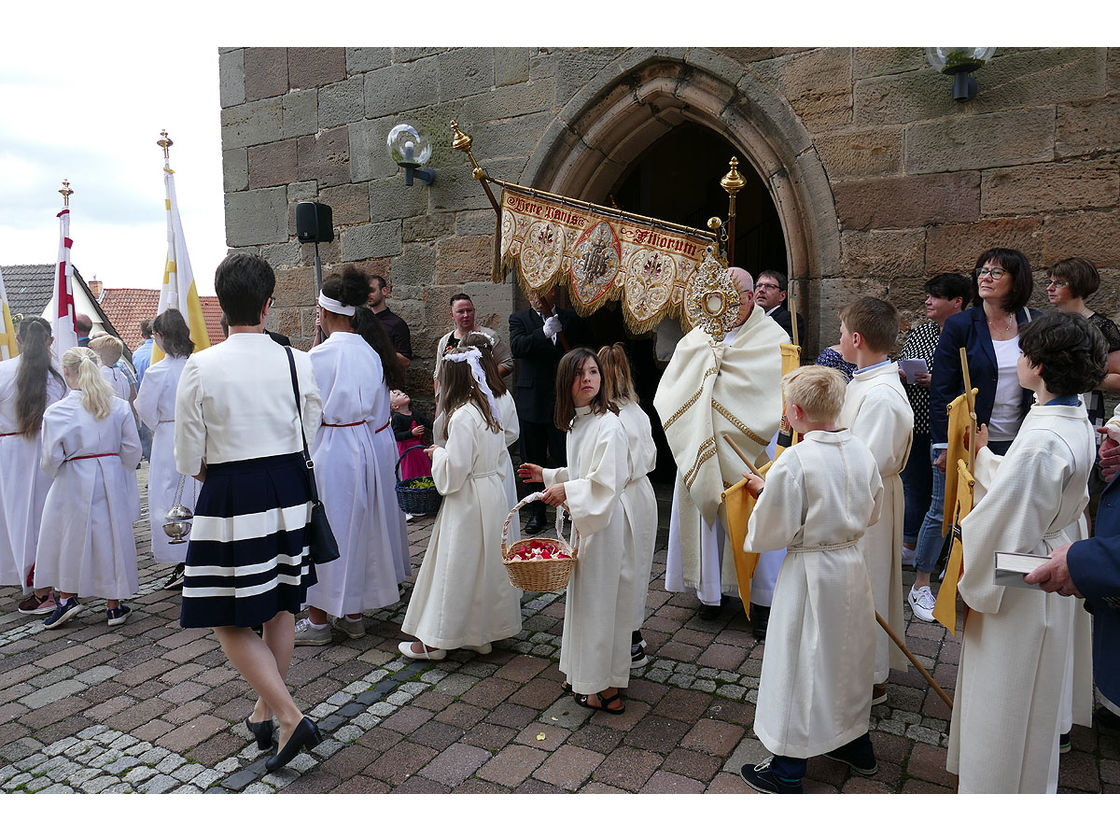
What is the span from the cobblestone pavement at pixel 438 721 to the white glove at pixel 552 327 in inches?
92.3

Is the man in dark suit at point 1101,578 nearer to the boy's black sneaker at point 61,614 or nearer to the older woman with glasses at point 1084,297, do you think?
the older woman with glasses at point 1084,297

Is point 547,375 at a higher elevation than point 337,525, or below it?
higher

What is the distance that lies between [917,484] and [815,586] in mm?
2752

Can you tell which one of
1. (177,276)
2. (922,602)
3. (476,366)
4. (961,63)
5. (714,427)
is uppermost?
(961,63)

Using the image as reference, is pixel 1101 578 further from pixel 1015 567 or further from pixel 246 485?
pixel 246 485

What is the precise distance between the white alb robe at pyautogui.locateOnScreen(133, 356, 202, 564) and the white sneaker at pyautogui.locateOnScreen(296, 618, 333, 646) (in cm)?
148

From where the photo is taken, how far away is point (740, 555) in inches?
124

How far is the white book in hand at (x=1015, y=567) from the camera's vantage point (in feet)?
6.94

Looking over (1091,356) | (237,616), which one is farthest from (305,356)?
(1091,356)

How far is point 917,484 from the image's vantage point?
501 cm

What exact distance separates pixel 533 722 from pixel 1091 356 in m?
2.43

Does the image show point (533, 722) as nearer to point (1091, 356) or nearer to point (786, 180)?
point (1091, 356)

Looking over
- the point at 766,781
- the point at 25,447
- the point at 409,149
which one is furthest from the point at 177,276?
the point at 766,781

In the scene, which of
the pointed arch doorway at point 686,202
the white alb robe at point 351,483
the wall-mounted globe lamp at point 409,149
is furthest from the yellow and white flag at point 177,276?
the pointed arch doorway at point 686,202
